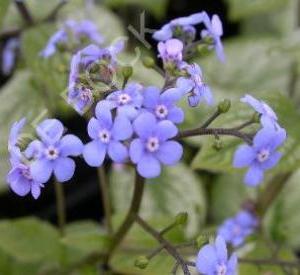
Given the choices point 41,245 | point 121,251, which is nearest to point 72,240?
point 121,251

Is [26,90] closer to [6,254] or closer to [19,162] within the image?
[6,254]

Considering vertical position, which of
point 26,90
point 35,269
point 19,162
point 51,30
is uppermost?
point 19,162

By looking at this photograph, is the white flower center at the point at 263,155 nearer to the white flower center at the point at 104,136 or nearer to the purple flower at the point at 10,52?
the white flower center at the point at 104,136

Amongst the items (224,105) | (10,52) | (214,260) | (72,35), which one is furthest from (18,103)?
(214,260)

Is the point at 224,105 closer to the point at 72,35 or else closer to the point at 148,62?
the point at 148,62

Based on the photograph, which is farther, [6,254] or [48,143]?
[6,254]

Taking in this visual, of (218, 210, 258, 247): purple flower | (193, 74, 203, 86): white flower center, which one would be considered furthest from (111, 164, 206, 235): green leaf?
(193, 74, 203, 86): white flower center

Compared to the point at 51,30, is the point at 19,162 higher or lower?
higher
